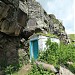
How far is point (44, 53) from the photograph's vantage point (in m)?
17.2

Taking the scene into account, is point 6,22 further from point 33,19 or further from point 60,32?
point 60,32

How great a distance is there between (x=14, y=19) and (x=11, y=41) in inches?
94.0

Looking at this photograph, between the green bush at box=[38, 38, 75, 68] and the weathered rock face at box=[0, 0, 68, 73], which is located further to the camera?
the green bush at box=[38, 38, 75, 68]

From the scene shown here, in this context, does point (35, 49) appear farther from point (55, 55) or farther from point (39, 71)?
point (39, 71)

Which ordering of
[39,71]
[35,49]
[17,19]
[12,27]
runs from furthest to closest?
[35,49], [17,19], [12,27], [39,71]

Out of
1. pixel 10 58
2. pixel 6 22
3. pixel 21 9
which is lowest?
pixel 10 58

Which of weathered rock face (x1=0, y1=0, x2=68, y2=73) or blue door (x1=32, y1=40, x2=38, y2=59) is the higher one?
weathered rock face (x1=0, y1=0, x2=68, y2=73)

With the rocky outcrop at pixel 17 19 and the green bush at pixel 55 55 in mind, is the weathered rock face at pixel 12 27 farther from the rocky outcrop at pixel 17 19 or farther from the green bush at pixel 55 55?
the green bush at pixel 55 55

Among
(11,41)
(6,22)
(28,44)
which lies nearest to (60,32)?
(28,44)

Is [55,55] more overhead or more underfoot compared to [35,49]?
more underfoot

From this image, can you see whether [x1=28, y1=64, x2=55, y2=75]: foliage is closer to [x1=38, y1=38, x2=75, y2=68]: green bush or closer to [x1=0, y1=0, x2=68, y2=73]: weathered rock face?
[x1=38, y1=38, x2=75, y2=68]: green bush

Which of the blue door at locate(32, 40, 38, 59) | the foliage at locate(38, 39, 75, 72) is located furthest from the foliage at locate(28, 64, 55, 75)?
the blue door at locate(32, 40, 38, 59)

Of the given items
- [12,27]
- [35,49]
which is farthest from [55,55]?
[12,27]

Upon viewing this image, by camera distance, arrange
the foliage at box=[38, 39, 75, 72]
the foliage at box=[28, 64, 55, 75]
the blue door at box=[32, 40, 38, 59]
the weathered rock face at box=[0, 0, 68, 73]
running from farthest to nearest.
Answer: the blue door at box=[32, 40, 38, 59], the foliage at box=[38, 39, 75, 72], the weathered rock face at box=[0, 0, 68, 73], the foliage at box=[28, 64, 55, 75]
